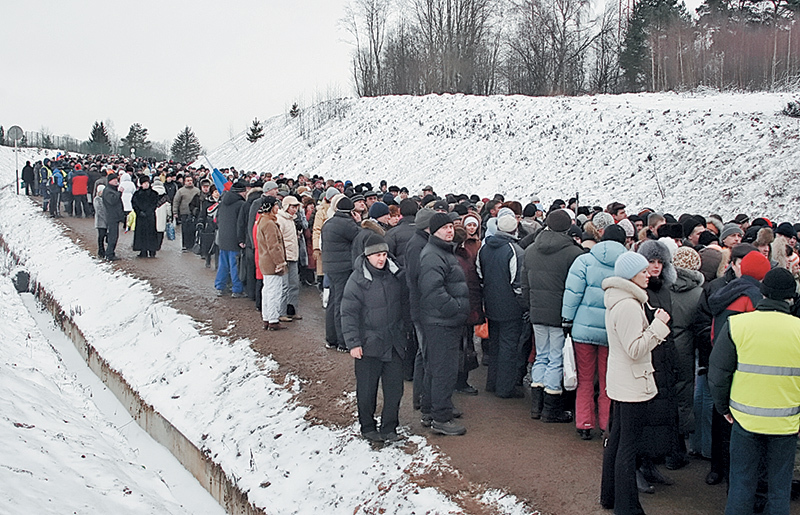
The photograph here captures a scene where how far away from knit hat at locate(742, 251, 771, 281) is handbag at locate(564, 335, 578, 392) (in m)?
1.67

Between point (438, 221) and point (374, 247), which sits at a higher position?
point (438, 221)

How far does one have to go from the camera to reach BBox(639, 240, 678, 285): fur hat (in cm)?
556

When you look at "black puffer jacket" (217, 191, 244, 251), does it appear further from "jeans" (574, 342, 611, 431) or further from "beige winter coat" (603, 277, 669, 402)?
"beige winter coat" (603, 277, 669, 402)

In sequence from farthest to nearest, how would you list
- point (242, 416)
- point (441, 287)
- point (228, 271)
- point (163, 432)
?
point (228, 271)
point (163, 432)
point (242, 416)
point (441, 287)

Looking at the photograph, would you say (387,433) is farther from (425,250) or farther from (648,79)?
(648,79)

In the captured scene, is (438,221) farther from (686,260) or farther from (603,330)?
(686,260)

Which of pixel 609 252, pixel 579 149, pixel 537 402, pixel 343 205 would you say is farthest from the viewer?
pixel 579 149

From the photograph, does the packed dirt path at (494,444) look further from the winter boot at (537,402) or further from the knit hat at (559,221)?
the knit hat at (559,221)

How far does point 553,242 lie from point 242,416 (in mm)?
4203

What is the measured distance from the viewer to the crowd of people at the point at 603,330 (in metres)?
4.54

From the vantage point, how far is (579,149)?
27.9 m

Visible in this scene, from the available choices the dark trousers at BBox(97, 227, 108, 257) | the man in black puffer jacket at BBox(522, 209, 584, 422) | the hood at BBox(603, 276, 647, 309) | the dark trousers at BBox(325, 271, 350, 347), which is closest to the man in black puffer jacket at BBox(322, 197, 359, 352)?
the dark trousers at BBox(325, 271, 350, 347)

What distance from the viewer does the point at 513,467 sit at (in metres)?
5.81

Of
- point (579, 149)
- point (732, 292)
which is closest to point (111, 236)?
point (732, 292)
